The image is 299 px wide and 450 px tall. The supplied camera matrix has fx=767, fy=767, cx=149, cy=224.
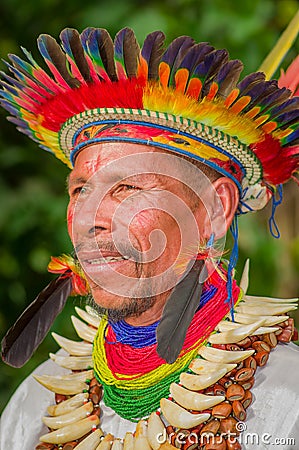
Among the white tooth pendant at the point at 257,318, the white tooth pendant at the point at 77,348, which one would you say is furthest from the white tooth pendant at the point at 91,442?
the white tooth pendant at the point at 257,318

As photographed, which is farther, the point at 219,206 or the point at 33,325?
the point at 33,325

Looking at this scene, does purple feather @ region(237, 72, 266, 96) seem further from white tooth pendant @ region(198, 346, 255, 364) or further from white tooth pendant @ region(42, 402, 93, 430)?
white tooth pendant @ region(42, 402, 93, 430)

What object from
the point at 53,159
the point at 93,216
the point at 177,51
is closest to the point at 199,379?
the point at 93,216

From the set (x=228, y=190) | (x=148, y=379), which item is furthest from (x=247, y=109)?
(x=148, y=379)

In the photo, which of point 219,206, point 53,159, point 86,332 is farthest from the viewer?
point 53,159

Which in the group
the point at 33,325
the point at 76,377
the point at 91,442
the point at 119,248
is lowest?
the point at 91,442

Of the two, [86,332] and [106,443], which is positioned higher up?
[86,332]

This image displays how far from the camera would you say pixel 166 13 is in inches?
103

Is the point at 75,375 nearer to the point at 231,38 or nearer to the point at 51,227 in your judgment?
the point at 51,227

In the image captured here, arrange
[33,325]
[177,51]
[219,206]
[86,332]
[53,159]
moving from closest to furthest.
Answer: [177,51] < [219,206] < [33,325] < [86,332] < [53,159]

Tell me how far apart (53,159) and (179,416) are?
1.76 m

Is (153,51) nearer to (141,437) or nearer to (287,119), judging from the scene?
(287,119)

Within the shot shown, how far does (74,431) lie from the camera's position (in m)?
1.51

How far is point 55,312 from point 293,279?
1904 mm
